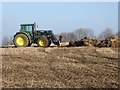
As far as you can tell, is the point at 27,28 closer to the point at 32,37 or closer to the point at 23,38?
the point at 32,37

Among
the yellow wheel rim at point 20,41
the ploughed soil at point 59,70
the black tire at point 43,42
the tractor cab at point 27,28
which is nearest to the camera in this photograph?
the ploughed soil at point 59,70

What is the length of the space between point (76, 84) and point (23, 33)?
11278 millimetres

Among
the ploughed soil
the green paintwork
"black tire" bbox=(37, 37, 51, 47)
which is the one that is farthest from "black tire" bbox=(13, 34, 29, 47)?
the ploughed soil

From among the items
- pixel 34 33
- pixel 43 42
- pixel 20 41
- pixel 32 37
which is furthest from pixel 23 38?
pixel 43 42

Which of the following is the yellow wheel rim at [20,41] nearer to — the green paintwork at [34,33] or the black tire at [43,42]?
the green paintwork at [34,33]

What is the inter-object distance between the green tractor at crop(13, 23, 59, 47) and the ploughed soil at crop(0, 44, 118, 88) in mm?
6015

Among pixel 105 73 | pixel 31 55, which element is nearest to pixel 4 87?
pixel 105 73

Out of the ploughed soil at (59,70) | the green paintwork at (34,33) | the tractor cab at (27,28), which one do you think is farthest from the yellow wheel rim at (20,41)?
the ploughed soil at (59,70)

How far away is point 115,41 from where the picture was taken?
62.2ft

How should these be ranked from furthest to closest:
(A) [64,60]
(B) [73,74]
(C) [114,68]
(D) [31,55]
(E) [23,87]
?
1. (D) [31,55]
2. (A) [64,60]
3. (C) [114,68]
4. (B) [73,74]
5. (E) [23,87]

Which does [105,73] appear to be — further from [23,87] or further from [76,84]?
[23,87]

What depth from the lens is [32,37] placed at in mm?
20234

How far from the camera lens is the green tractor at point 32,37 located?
1948 cm

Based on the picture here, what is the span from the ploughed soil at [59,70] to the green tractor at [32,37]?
19.7 feet
